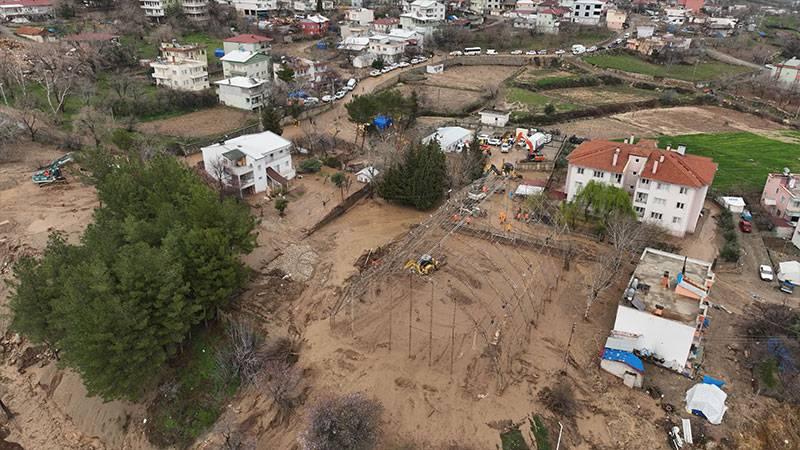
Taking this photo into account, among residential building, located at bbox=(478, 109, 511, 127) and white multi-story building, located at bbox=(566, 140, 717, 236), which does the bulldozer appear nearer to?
white multi-story building, located at bbox=(566, 140, 717, 236)

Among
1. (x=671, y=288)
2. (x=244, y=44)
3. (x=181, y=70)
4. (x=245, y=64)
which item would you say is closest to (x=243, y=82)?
(x=245, y=64)

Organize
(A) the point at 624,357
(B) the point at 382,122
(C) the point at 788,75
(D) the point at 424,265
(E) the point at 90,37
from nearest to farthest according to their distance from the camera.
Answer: (A) the point at 624,357 → (D) the point at 424,265 → (B) the point at 382,122 → (E) the point at 90,37 → (C) the point at 788,75

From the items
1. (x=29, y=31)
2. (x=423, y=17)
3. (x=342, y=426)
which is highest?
(x=423, y=17)

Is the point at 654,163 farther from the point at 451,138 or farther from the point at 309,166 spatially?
the point at 309,166

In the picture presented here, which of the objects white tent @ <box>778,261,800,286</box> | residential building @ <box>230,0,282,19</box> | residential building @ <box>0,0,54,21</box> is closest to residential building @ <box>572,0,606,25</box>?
residential building @ <box>230,0,282,19</box>

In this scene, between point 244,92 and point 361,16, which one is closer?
point 244,92

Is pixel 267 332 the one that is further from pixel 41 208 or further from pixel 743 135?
pixel 743 135

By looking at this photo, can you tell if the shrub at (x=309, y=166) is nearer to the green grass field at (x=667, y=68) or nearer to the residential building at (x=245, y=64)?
the residential building at (x=245, y=64)
